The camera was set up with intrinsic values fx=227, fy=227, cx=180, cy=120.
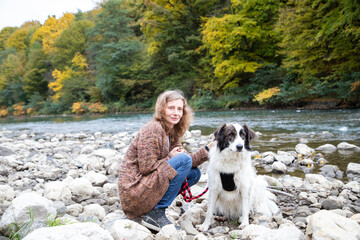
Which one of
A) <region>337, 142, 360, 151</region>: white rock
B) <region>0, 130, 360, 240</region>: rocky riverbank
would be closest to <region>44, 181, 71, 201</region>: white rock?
<region>0, 130, 360, 240</region>: rocky riverbank

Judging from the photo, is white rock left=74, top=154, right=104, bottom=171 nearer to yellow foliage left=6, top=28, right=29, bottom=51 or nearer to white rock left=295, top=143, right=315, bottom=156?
white rock left=295, top=143, right=315, bottom=156

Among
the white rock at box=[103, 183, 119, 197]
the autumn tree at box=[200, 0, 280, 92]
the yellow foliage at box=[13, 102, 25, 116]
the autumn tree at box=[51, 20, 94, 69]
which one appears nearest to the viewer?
the white rock at box=[103, 183, 119, 197]

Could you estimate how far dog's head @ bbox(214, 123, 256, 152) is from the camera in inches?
92.4

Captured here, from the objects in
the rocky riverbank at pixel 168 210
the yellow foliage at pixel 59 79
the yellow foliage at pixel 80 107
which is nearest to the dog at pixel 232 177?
the rocky riverbank at pixel 168 210

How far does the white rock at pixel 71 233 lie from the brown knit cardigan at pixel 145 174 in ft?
2.11

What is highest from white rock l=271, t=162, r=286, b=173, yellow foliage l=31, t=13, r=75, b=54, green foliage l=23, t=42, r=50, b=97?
yellow foliage l=31, t=13, r=75, b=54

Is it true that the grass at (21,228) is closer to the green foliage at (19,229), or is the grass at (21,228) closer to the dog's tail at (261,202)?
the green foliage at (19,229)

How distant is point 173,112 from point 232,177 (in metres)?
0.92

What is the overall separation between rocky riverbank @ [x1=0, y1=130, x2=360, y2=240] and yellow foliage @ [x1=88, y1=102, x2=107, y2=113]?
69.9 ft

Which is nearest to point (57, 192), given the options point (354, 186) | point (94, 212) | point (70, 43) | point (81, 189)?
point (81, 189)

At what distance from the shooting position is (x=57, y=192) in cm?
289

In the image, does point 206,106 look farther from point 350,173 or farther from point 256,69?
point 350,173

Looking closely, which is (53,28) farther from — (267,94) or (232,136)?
(232,136)

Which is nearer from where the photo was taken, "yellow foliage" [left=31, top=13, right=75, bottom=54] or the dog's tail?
the dog's tail
